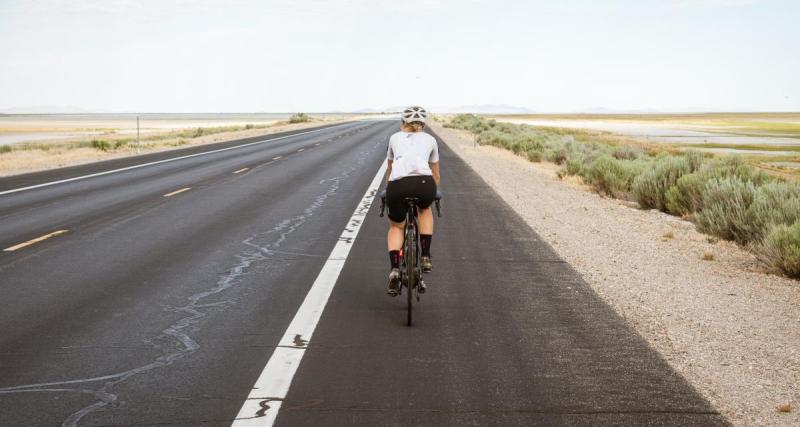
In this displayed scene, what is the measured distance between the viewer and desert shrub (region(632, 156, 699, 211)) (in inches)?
720

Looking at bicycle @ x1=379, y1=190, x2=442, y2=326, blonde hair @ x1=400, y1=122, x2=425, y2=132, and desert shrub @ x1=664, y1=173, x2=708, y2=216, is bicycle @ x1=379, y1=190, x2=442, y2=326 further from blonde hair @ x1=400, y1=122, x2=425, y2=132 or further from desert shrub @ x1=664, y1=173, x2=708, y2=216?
desert shrub @ x1=664, y1=173, x2=708, y2=216

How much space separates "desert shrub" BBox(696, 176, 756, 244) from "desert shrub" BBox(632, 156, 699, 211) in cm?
218

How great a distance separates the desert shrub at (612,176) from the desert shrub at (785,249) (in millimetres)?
9864

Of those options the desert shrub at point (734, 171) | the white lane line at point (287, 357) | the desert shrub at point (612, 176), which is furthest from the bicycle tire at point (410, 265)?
the desert shrub at point (612, 176)

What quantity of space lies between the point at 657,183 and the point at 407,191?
12894mm

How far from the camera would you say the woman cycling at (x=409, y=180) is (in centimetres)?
729

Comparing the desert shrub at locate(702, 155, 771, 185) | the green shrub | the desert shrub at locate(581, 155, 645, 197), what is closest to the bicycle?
the desert shrub at locate(702, 155, 771, 185)

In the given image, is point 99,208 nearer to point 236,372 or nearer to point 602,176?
point 236,372

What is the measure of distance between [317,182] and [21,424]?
16.6 metres

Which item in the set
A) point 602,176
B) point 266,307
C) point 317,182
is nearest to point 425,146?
point 266,307

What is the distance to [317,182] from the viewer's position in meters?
21.2

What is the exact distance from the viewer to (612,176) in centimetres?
2148

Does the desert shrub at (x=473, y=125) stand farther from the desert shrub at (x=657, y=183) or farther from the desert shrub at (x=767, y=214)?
the desert shrub at (x=767, y=214)

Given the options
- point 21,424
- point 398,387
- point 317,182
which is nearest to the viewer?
point 21,424
